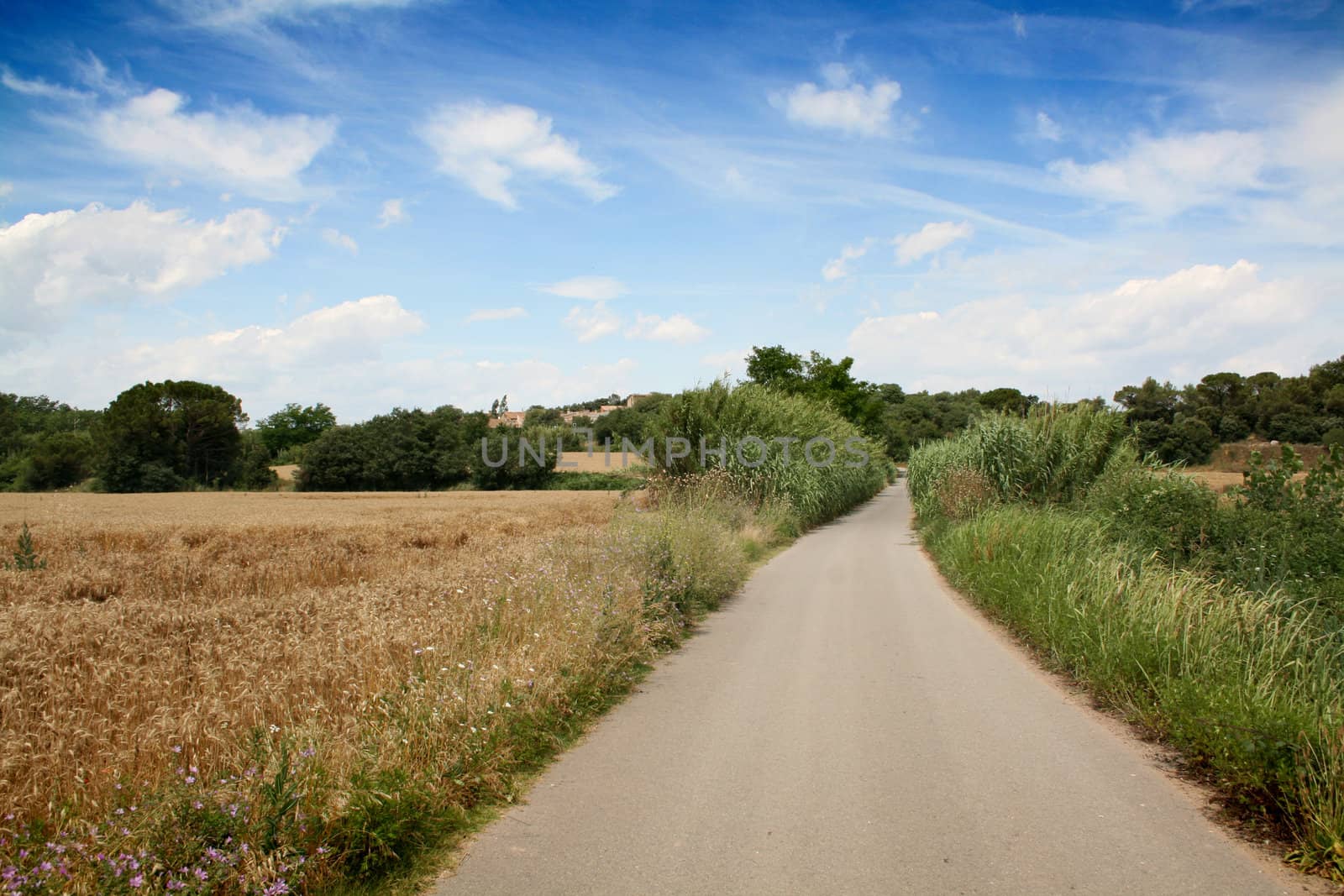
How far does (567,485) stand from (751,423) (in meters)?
39.2

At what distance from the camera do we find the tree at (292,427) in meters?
93.2

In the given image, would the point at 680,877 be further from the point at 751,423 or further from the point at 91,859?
the point at 751,423

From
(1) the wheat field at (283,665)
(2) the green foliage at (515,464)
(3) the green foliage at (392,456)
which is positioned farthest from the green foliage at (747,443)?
(3) the green foliage at (392,456)

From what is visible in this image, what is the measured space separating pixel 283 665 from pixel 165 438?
62.3 m

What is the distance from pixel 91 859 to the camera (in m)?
2.99

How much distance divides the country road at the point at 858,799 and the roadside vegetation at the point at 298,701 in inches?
17.3

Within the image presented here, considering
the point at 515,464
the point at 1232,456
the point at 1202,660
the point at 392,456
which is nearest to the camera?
the point at 1202,660

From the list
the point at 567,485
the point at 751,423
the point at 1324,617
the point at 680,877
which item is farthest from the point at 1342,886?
the point at 567,485

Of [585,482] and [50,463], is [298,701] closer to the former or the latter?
[585,482]

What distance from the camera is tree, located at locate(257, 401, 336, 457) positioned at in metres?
93.2

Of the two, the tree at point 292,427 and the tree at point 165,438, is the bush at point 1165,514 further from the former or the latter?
the tree at point 292,427

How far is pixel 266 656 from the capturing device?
17.3ft

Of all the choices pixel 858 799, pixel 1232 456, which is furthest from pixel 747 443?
pixel 858 799

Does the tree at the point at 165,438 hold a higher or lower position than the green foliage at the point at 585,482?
higher
